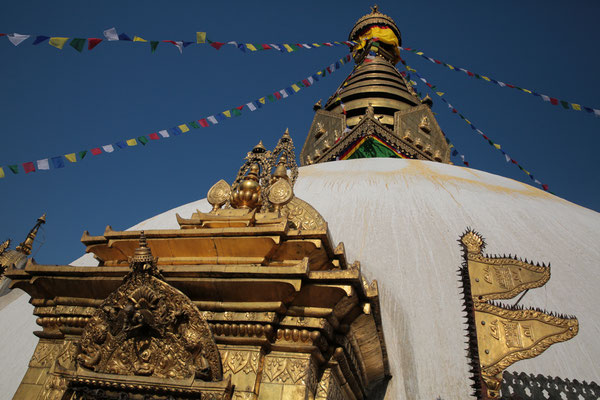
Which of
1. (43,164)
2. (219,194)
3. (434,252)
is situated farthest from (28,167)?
(434,252)

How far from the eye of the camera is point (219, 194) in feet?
13.4

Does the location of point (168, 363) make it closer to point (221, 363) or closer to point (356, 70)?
point (221, 363)

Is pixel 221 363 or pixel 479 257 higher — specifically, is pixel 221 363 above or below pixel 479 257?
below

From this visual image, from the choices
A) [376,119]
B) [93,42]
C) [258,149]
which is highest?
[376,119]

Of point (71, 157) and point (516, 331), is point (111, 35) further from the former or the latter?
point (516, 331)

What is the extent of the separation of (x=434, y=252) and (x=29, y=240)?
742 cm

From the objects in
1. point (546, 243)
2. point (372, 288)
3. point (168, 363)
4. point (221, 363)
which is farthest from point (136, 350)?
point (546, 243)

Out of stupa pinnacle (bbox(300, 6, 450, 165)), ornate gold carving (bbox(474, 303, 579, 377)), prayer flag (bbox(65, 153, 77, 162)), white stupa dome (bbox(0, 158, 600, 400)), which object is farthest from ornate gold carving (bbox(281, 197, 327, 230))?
stupa pinnacle (bbox(300, 6, 450, 165))

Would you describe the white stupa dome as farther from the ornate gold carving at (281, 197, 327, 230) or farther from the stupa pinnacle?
the stupa pinnacle

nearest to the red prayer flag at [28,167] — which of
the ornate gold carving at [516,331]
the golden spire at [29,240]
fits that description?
the golden spire at [29,240]

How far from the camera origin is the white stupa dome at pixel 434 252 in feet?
11.8

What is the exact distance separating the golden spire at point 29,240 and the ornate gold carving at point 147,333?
604cm

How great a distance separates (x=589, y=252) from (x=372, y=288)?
3.92 m

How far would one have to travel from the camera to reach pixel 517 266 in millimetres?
2363
